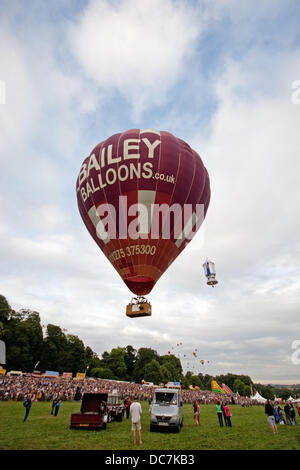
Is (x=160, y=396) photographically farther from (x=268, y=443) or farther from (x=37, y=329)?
(x=37, y=329)

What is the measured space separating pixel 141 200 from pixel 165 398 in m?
10.7

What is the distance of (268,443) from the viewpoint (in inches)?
441

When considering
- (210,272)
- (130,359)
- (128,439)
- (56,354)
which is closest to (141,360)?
(130,359)

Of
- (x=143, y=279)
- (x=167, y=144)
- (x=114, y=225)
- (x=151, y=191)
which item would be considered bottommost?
(x=143, y=279)

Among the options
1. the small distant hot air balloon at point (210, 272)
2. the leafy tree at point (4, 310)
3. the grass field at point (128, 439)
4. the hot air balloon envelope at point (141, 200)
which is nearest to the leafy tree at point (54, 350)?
the leafy tree at point (4, 310)

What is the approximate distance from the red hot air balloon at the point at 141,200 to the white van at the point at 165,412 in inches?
224

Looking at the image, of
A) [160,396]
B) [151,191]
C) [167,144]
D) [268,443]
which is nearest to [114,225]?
[151,191]

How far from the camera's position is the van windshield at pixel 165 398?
1470 cm

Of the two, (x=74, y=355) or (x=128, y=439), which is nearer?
(x=128, y=439)

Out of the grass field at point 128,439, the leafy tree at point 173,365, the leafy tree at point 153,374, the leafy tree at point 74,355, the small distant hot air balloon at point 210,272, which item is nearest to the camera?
the grass field at point 128,439

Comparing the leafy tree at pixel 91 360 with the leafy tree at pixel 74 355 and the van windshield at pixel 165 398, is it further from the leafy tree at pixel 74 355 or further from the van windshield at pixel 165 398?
the van windshield at pixel 165 398

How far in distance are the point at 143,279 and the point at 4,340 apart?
5558 centimetres

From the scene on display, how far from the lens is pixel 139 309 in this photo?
2009 centimetres

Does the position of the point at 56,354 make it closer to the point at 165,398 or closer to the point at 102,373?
the point at 102,373
